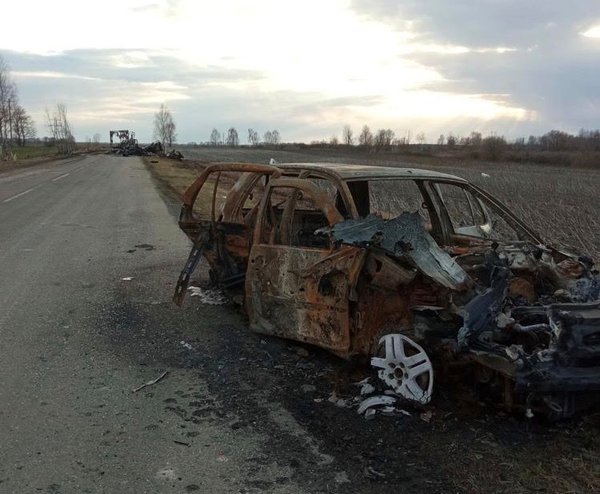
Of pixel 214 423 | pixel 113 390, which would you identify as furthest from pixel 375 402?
pixel 113 390

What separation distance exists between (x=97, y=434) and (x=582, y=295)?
3523mm

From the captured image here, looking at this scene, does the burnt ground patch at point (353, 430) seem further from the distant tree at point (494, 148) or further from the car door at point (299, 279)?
the distant tree at point (494, 148)

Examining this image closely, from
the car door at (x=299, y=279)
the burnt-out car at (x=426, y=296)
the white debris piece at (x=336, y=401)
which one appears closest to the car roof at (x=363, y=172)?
the burnt-out car at (x=426, y=296)

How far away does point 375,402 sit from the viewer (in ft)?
13.3

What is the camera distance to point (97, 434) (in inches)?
148

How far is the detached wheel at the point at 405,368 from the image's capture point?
3.96 metres

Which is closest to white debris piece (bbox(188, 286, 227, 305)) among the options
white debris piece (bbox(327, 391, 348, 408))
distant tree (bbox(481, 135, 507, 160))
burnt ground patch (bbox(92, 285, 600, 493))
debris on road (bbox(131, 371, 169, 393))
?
burnt ground patch (bbox(92, 285, 600, 493))

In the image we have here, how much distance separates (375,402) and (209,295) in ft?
11.6

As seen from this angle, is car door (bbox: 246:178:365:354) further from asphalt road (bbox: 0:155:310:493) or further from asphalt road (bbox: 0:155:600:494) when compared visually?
asphalt road (bbox: 0:155:310:493)

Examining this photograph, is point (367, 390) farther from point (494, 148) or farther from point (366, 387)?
point (494, 148)

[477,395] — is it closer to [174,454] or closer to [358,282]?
[358,282]

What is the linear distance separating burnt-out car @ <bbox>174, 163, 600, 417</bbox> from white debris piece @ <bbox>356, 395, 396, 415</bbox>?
99 millimetres

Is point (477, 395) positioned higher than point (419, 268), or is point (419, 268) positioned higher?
point (419, 268)

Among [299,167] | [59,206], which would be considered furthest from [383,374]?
[59,206]
